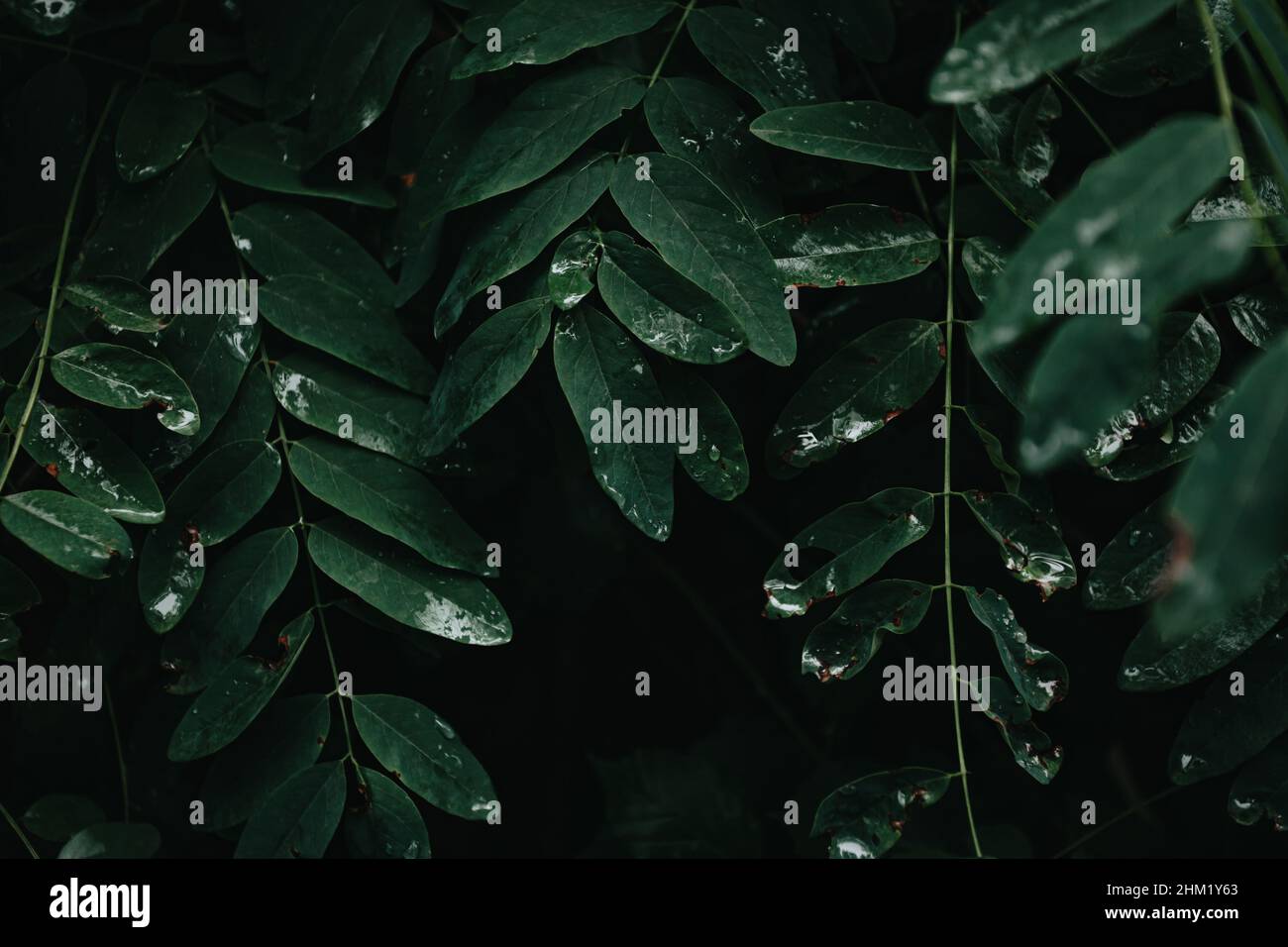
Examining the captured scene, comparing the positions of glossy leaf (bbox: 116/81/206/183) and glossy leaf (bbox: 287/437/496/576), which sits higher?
glossy leaf (bbox: 116/81/206/183)

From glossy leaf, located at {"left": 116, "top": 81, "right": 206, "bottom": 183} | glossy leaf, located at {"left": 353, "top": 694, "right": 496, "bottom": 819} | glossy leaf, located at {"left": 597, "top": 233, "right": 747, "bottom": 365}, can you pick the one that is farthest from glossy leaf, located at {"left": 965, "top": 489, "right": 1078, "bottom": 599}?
glossy leaf, located at {"left": 116, "top": 81, "right": 206, "bottom": 183}

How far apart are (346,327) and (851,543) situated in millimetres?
587

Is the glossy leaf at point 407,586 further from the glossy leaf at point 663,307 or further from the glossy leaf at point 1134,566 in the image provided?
the glossy leaf at point 1134,566

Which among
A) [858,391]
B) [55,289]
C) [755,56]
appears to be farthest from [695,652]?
[55,289]

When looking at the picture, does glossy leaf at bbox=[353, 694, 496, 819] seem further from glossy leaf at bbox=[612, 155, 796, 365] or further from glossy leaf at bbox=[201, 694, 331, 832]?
glossy leaf at bbox=[612, 155, 796, 365]

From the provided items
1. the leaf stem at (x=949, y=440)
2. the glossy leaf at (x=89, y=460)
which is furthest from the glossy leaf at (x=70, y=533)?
the leaf stem at (x=949, y=440)

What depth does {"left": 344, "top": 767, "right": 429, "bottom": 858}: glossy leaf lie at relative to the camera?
109cm

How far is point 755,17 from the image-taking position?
112 cm

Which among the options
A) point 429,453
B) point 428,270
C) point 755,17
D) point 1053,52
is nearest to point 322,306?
point 428,270

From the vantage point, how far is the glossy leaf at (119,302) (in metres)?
1.07

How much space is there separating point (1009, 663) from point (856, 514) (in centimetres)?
20

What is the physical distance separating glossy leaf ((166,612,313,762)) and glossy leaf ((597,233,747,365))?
50 cm

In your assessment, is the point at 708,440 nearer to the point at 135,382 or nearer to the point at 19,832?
the point at 135,382
